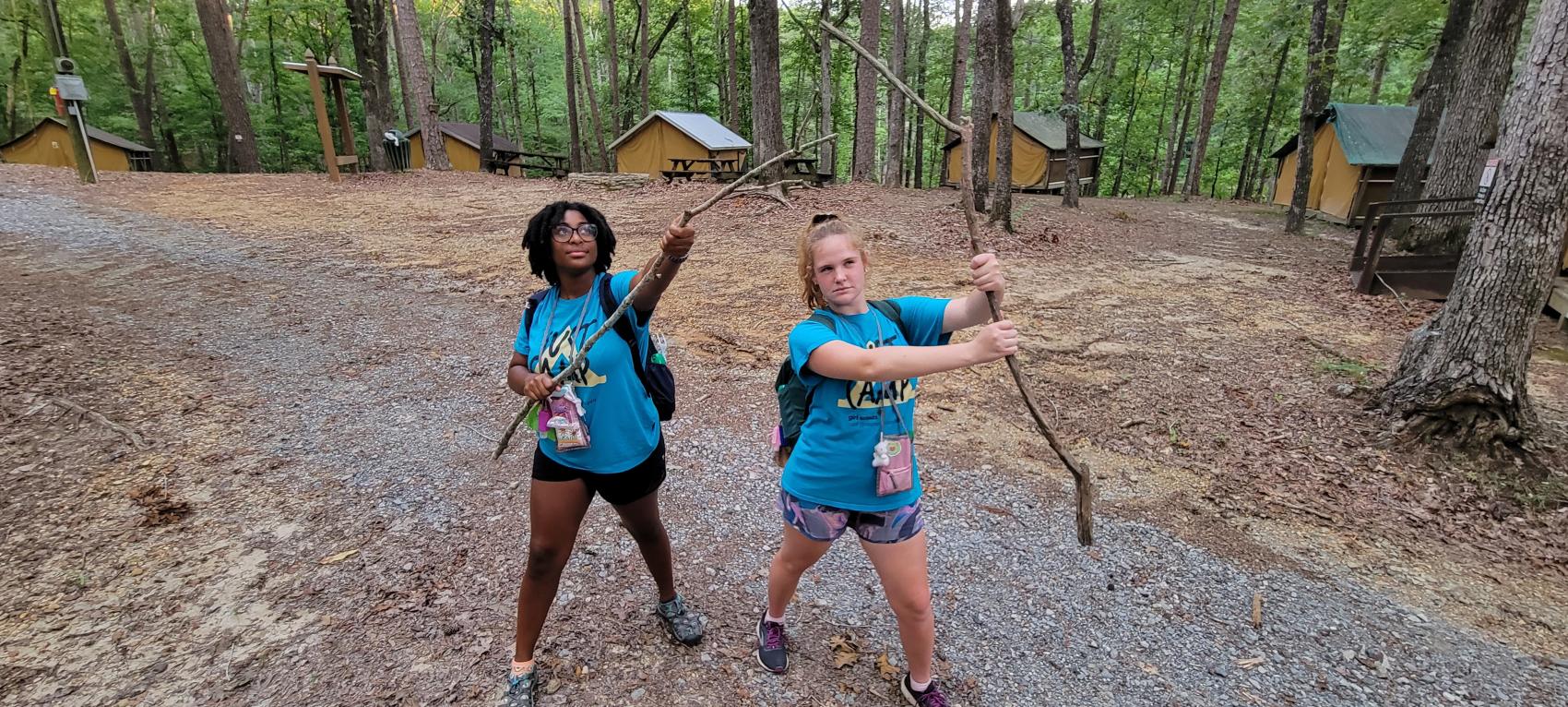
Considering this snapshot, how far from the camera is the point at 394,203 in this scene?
544 inches

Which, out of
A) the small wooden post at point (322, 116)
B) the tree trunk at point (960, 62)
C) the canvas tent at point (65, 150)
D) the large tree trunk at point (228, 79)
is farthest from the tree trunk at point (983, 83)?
the canvas tent at point (65, 150)

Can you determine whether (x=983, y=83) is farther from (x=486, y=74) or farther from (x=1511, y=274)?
(x=486, y=74)

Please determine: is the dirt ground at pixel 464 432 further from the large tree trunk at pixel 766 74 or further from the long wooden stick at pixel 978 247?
the large tree trunk at pixel 766 74

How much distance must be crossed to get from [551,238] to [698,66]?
39.0 meters

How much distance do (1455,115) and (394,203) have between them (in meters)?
19.0

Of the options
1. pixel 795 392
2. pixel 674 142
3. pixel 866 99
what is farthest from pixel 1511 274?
pixel 674 142

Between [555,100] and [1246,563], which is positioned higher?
[555,100]

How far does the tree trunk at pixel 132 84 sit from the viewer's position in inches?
988

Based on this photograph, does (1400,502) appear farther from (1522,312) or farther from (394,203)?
(394,203)

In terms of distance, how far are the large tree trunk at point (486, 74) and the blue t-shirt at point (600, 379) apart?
846 inches

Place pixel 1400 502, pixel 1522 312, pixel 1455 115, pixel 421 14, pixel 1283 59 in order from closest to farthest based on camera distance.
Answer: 1. pixel 1400 502
2. pixel 1522 312
3. pixel 1455 115
4. pixel 1283 59
5. pixel 421 14

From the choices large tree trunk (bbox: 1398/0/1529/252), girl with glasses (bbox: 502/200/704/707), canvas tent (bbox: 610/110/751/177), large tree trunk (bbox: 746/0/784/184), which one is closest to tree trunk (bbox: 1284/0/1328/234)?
large tree trunk (bbox: 1398/0/1529/252)

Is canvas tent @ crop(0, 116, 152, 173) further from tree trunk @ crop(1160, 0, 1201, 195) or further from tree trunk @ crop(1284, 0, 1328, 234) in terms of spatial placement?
tree trunk @ crop(1160, 0, 1201, 195)

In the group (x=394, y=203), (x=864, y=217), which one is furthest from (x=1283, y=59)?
(x=394, y=203)
